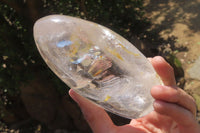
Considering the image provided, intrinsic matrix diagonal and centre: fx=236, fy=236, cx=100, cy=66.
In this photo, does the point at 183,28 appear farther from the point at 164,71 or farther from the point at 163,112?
the point at 163,112

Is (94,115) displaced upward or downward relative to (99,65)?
downward

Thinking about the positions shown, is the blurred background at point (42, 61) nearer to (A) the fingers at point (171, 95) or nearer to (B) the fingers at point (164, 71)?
(B) the fingers at point (164, 71)

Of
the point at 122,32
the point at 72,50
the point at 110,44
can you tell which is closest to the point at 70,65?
the point at 72,50

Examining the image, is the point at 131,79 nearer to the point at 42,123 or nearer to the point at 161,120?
the point at 161,120

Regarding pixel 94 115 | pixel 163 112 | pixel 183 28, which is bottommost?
pixel 183 28

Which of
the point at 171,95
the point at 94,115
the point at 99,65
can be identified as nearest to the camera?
the point at 171,95

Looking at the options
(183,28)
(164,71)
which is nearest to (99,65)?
(164,71)
